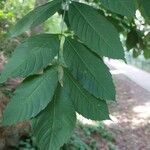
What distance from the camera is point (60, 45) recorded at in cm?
113

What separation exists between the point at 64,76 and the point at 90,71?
78mm

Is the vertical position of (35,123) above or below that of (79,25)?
below

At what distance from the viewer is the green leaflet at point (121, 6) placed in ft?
3.54

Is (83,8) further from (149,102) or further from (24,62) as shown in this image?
(149,102)

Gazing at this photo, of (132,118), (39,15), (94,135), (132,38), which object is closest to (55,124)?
(39,15)

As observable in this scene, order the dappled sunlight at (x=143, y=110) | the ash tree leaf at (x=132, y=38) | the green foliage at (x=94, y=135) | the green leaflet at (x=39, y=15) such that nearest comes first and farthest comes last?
the green leaflet at (x=39, y=15)
the ash tree leaf at (x=132, y=38)
the green foliage at (x=94, y=135)
the dappled sunlight at (x=143, y=110)

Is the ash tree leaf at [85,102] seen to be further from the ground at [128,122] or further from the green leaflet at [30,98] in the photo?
the ground at [128,122]

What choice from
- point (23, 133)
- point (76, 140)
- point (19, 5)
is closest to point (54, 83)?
point (23, 133)

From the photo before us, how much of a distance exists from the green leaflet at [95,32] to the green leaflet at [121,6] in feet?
0.16

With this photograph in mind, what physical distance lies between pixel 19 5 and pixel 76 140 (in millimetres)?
4640

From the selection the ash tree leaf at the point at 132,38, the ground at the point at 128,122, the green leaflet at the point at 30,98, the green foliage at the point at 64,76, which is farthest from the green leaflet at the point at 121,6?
the ground at the point at 128,122

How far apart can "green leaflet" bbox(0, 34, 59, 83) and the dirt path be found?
8.66m

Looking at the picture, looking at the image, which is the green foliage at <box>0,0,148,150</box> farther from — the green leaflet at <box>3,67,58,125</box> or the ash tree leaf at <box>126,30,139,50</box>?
the ash tree leaf at <box>126,30,139,50</box>

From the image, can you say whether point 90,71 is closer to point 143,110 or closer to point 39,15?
point 39,15
